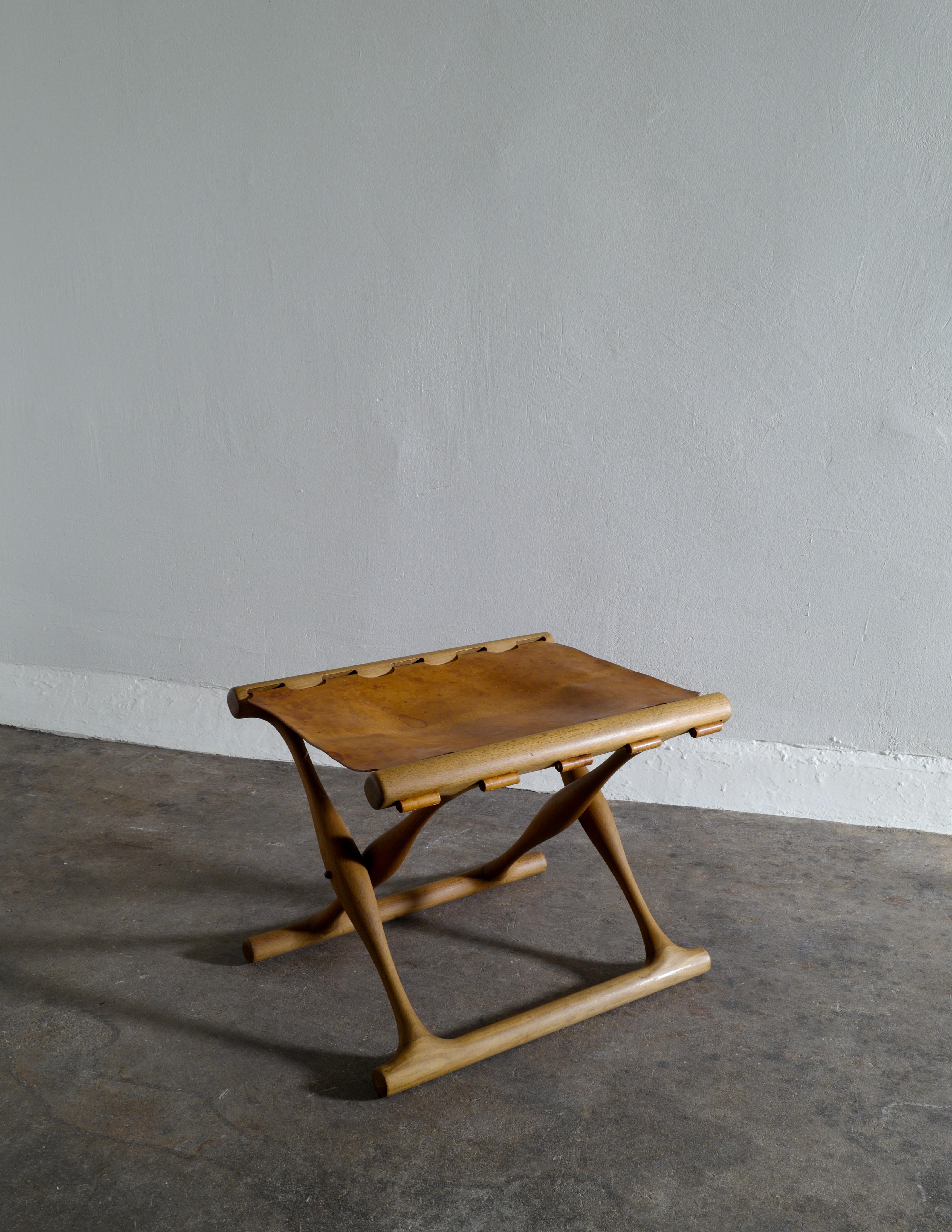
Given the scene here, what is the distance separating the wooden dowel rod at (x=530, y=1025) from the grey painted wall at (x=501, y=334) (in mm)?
968

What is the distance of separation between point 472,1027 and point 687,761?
117cm

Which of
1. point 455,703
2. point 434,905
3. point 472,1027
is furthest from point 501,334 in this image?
point 472,1027

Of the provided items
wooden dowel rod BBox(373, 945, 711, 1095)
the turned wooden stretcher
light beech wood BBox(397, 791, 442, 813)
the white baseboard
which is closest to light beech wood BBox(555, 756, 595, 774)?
the turned wooden stretcher

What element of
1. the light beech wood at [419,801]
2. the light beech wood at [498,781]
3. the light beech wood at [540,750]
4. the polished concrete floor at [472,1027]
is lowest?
the polished concrete floor at [472,1027]

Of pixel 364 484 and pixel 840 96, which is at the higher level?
pixel 840 96

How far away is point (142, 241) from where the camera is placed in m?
2.87

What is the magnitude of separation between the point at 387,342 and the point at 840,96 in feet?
4.02

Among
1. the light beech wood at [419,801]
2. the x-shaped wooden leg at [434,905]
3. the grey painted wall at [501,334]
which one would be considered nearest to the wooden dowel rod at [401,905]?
the x-shaped wooden leg at [434,905]

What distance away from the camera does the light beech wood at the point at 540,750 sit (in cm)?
142

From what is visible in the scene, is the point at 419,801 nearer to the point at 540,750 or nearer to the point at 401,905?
the point at 540,750

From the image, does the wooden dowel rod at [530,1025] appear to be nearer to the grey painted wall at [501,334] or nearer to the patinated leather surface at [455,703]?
the patinated leather surface at [455,703]

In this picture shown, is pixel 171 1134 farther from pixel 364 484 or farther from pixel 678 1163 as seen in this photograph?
pixel 364 484

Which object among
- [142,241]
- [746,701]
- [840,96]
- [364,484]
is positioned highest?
[840,96]

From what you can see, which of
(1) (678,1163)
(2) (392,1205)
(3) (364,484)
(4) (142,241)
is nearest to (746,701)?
(3) (364,484)
